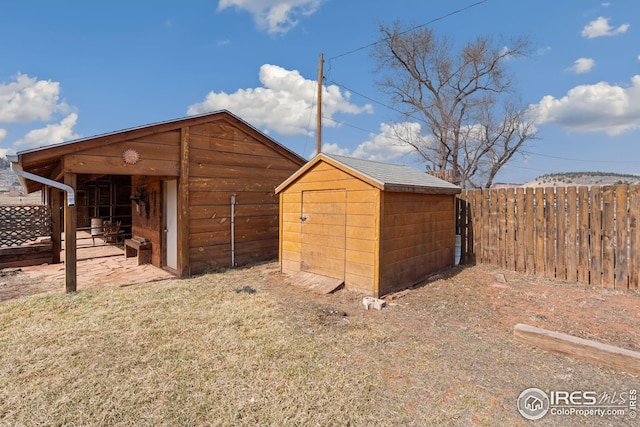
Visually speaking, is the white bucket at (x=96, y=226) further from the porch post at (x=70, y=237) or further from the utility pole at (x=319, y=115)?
the utility pole at (x=319, y=115)

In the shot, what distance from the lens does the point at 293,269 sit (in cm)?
652

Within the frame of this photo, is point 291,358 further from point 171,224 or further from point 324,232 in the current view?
point 171,224

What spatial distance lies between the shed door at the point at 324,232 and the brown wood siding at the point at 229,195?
1923mm

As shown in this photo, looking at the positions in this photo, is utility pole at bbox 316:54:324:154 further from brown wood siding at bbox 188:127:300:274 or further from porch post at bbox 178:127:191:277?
porch post at bbox 178:127:191:277

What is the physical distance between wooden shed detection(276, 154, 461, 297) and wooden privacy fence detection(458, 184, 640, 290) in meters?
0.80

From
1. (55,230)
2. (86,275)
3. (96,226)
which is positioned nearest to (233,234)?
(86,275)

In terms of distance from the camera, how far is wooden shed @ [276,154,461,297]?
5.05m

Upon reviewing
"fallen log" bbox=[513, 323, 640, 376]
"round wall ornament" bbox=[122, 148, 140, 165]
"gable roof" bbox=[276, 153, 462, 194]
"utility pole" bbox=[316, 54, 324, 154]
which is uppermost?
"utility pole" bbox=[316, 54, 324, 154]

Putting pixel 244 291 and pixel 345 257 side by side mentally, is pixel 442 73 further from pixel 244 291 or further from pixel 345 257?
pixel 244 291

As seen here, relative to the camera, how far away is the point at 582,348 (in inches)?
118

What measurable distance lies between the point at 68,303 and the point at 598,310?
7.69 m

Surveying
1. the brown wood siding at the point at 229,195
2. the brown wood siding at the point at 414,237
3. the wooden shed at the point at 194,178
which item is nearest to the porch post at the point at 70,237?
the wooden shed at the point at 194,178

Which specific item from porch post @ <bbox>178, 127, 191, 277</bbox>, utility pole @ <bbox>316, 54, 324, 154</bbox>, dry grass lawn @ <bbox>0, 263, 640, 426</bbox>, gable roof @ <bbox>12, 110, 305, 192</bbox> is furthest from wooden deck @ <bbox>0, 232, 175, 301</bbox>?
utility pole @ <bbox>316, 54, 324, 154</bbox>

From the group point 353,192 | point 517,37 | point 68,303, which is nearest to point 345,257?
point 353,192
